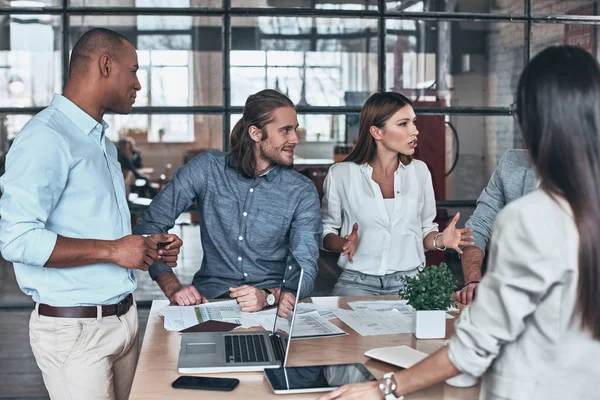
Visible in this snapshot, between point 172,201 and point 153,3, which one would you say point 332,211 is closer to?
point 172,201

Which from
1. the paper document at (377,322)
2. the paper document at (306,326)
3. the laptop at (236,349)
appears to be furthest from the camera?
the paper document at (377,322)

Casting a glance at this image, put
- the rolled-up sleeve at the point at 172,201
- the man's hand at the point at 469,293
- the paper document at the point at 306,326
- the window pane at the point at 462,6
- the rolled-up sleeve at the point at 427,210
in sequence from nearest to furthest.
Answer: the paper document at the point at 306,326, the man's hand at the point at 469,293, the rolled-up sleeve at the point at 172,201, the rolled-up sleeve at the point at 427,210, the window pane at the point at 462,6

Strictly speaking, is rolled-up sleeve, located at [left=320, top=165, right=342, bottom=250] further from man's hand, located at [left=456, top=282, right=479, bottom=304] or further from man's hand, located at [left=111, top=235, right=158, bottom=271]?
man's hand, located at [left=111, top=235, right=158, bottom=271]

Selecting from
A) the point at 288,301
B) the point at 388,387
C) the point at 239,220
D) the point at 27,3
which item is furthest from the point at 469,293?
the point at 27,3

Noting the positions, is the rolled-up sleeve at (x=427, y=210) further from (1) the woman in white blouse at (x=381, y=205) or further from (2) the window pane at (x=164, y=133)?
(2) the window pane at (x=164, y=133)

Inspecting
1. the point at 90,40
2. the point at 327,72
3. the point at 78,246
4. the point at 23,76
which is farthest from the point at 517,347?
the point at 23,76

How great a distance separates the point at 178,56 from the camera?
4484 millimetres

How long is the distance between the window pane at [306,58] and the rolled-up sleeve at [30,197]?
2126 mm

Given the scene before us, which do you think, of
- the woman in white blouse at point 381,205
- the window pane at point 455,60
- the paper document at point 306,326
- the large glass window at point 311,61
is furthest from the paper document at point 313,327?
the window pane at point 455,60

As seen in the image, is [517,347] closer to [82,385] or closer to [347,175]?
[82,385]

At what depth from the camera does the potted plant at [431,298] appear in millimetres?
2432

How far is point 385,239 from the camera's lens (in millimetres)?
3541

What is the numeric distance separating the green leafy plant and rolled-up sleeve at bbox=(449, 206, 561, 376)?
90 centimetres

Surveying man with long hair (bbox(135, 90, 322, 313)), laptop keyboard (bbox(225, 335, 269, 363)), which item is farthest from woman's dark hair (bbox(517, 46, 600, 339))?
man with long hair (bbox(135, 90, 322, 313))
